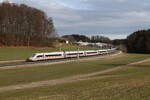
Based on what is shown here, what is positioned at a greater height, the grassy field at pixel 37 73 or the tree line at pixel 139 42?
the tree line at pixel 139 42

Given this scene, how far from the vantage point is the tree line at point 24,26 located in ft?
399


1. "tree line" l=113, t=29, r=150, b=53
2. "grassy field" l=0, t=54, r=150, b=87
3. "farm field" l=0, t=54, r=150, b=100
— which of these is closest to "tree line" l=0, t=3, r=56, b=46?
"tree line" l=113, t=29, r=150, b=53

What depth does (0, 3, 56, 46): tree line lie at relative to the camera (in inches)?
4788

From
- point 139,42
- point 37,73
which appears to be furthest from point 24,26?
point 37,73

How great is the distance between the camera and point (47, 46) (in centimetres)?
13525

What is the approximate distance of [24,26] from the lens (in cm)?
13188

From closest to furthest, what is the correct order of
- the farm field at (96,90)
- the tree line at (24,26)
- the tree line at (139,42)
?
1. the farm field at (96,90)
2. the tree line at (24,26)
3. the tree line at (139,42)

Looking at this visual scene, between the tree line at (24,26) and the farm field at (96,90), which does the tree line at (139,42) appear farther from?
the farm field at (96,90)

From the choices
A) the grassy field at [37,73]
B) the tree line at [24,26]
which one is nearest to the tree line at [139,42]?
the tree line at [24,26]

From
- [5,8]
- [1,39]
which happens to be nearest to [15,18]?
[5,8]

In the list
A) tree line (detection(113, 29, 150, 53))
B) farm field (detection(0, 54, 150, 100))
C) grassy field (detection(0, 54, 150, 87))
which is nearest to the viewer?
farm field (detection(0, 54, 150, 100))

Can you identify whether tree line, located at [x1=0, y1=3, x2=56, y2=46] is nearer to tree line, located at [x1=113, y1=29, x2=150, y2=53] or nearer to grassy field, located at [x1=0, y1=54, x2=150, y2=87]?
tree line, located at [x1=113, y1=29, x2=150, y2=53]

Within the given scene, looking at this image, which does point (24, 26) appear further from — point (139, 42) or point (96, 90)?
point (96, 90)

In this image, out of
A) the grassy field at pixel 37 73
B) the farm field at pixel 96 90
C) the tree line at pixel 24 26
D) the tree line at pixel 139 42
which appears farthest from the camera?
the tree line at pixel 139 42
